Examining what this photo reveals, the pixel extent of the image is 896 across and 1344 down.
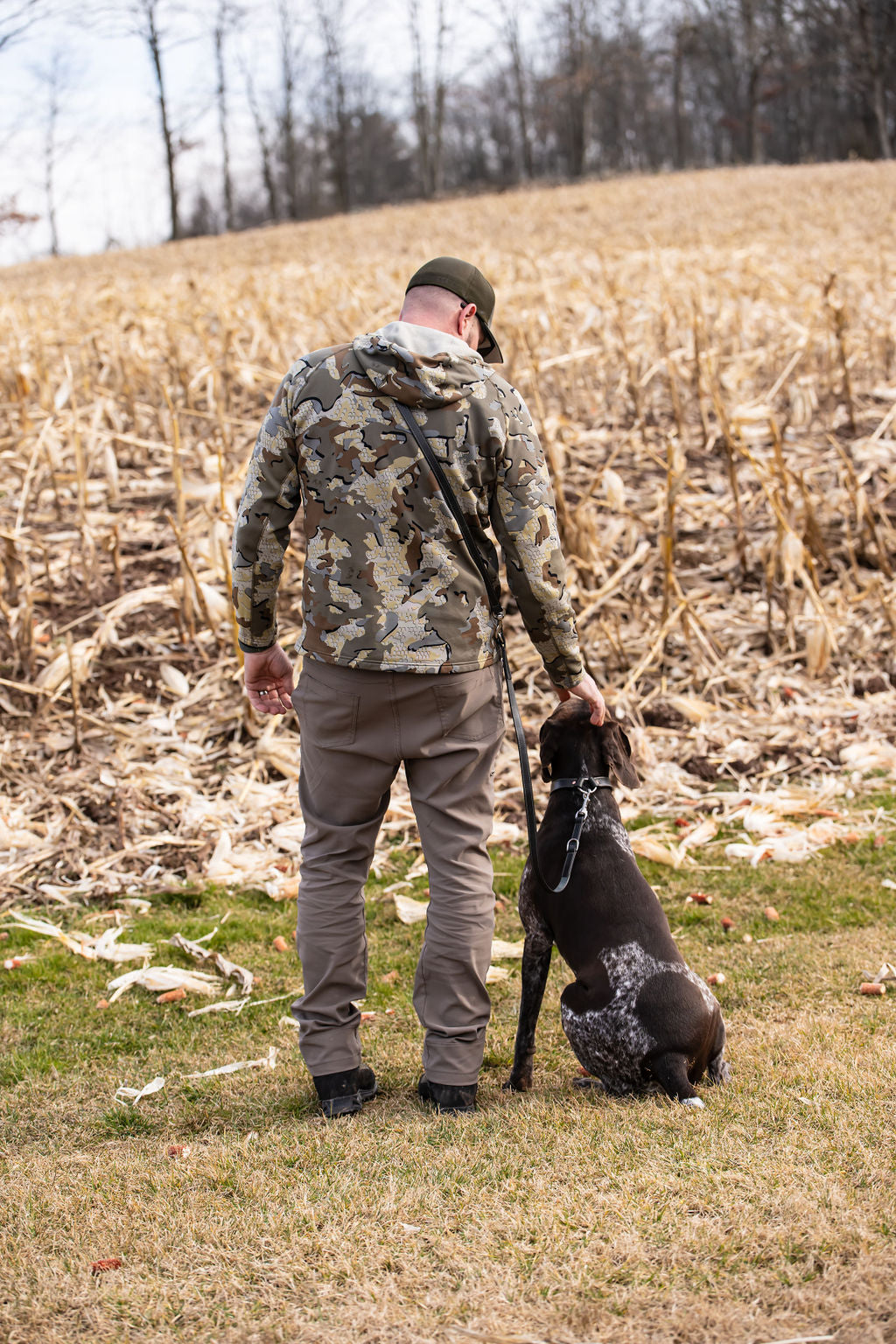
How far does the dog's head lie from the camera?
353 cm

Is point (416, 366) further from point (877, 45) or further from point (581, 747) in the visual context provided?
point (877, 45)

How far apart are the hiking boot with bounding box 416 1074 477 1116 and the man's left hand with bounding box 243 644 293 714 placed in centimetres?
125

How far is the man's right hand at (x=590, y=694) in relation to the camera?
10.9ft

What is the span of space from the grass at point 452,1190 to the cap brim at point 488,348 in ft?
7.24

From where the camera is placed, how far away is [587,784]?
350 centimetres

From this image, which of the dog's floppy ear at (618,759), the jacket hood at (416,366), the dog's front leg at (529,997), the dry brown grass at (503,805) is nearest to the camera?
the dry brown grass at (503,805)

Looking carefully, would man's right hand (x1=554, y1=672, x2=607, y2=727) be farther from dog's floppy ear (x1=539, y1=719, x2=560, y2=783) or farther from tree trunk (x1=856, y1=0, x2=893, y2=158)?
tree trunk (x1=856, y1=0, x2=893, y2=158)

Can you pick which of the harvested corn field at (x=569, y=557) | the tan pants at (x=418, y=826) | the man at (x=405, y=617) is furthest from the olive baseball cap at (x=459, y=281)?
the harvested corn field at (x=569, y=557)

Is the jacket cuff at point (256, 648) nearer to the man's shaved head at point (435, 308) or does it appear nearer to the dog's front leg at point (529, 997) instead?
the man's shaved head at point (435, 308)

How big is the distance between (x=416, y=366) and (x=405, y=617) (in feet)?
2.20

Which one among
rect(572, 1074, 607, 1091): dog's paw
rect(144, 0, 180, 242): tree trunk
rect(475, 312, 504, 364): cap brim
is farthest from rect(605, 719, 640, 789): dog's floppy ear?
rect(144, 0, 180, 242): tree trunk

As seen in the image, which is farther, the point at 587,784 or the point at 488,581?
the point at 587,784

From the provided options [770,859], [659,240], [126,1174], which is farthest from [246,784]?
[659,240]

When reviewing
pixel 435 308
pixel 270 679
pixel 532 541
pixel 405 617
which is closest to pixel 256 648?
pixel 270 679
